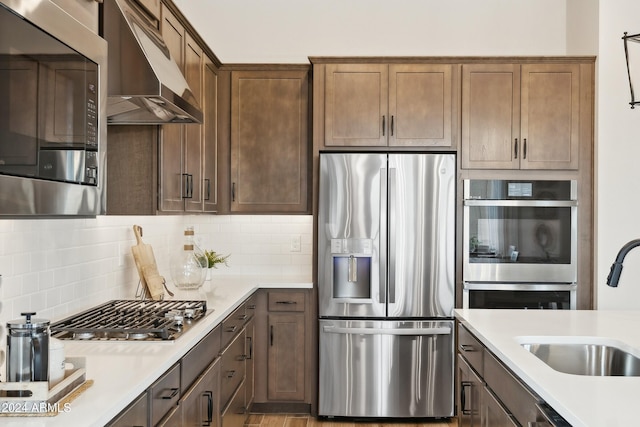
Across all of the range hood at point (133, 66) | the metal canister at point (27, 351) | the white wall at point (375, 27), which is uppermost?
the white wall at point (375, 27)

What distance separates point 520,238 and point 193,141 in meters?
2.18

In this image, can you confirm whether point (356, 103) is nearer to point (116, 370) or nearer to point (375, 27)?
point (375, 27)

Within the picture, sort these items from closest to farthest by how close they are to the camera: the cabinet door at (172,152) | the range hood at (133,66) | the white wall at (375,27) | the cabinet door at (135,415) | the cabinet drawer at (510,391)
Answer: the cabinet door at (135,415), the cabinet drawer at (510,391), the range hood at (133,66), the cabinet door at (172,152), the white wall at (375,27)

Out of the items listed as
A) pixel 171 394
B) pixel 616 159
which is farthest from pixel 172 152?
pixel 616 159

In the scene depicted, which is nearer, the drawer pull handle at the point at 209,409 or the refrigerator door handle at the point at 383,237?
the drawer pull handle at the point at 209,409

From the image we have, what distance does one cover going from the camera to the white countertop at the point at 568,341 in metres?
1.45

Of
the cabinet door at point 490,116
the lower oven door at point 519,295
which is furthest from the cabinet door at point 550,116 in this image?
the lower oven door at point 519,295

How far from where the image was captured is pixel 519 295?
404cm

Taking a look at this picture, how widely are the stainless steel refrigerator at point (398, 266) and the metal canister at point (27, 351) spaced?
8.75ft

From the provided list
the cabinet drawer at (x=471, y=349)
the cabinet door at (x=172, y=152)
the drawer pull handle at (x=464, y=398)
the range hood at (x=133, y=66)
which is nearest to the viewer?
the range hood at (x=133, y=66)

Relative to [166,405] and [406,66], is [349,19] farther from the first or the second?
[166,405]

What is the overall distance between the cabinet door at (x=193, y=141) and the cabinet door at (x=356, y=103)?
865 mm

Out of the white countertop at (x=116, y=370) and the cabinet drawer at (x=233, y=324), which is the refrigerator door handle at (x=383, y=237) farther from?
the white countertop at (x=116, y=370)

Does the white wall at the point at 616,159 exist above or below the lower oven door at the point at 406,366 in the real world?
above
